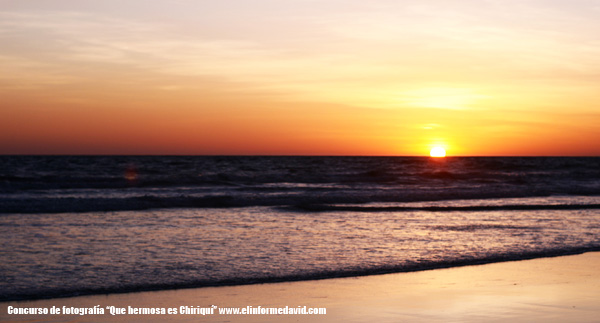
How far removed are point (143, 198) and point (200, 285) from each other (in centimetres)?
1675

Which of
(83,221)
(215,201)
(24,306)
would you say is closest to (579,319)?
(24,306)

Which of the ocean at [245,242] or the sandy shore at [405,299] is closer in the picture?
the sandy shore at [405,299]

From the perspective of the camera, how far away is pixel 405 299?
7555 mm

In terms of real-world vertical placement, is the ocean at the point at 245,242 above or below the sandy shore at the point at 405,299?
above

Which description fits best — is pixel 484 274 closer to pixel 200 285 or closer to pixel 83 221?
pixel 200 285

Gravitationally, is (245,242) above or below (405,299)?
above

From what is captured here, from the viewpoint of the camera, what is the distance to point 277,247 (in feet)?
37.9

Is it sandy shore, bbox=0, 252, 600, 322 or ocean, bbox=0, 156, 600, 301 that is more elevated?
ocean, bbox=0, 156, 600, 301

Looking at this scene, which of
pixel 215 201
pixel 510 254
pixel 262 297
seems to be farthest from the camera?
pixel 215 201

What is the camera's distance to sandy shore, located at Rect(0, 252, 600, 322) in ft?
22.0

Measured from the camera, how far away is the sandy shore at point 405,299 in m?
6.69

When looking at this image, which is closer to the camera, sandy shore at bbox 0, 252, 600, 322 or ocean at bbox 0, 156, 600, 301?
sandy shore at bbox 0, 252, 600, 322

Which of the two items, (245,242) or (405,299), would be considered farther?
(245,242)

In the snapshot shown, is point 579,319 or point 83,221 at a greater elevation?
point 83,221
